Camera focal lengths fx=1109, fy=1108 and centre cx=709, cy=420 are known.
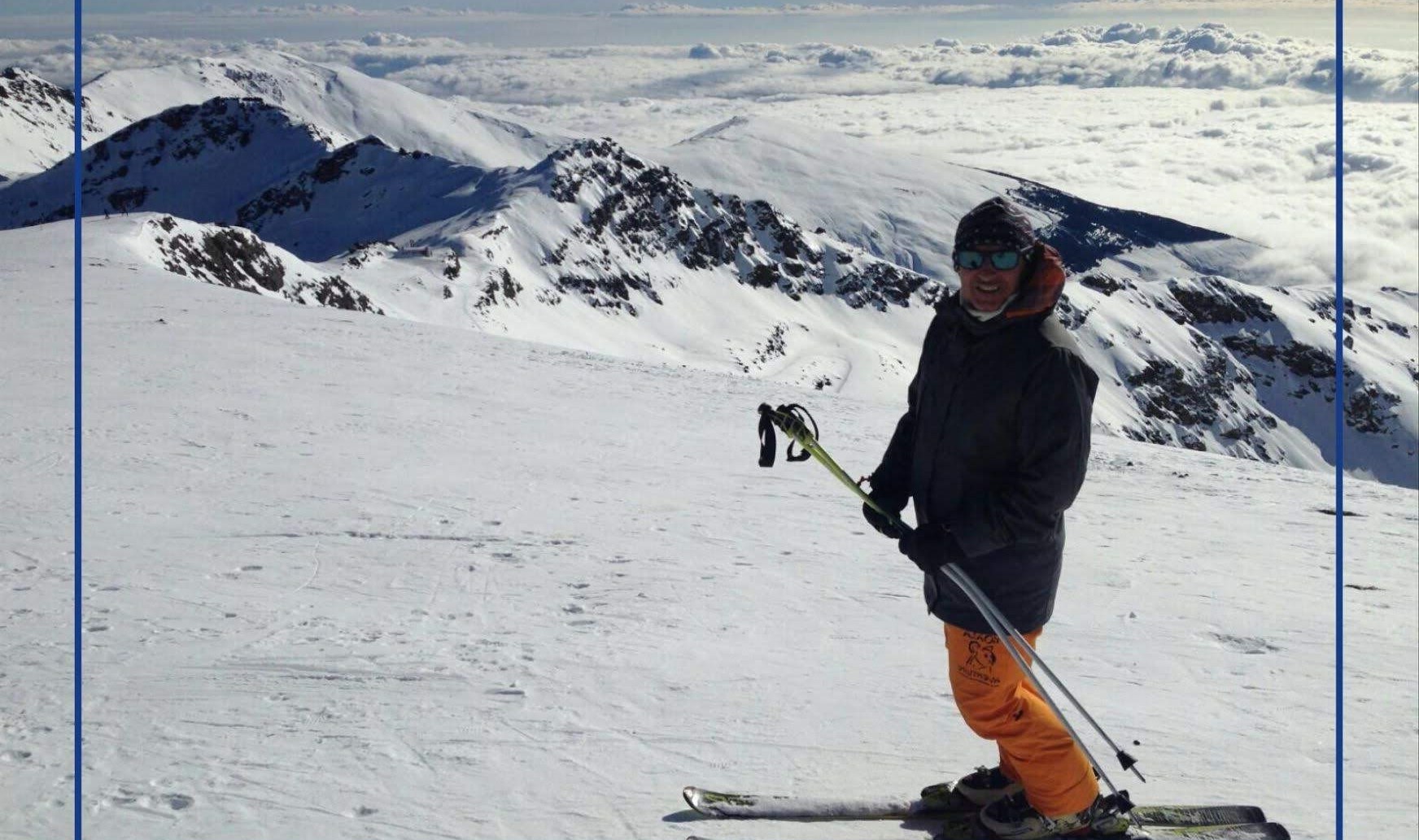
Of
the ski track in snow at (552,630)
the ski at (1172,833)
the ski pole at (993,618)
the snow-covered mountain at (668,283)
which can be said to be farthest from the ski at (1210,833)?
the snow-covered mountain at (668,283)

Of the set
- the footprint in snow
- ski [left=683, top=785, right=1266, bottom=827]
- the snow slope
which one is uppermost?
the snow slope

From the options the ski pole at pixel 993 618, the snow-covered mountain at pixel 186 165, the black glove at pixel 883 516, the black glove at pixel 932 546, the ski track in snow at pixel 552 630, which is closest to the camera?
the black glove at pixel 932 546

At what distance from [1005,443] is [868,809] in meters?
1.76

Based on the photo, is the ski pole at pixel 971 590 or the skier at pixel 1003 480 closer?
the skier at pixel 1003 480

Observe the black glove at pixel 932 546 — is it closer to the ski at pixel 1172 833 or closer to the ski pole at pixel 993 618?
the ski pole at pixel 993 618

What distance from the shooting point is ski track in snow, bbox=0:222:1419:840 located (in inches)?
187

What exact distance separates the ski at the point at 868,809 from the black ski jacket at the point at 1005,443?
967 millimetres

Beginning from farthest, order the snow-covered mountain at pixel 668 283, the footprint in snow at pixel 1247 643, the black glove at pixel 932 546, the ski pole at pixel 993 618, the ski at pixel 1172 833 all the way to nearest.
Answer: the snow-covered mountain at pixel 668 283 → the footprint in snow at pixel 1247 643 → the ski at pixel 1172 833 → the ski pole at pixel 993 618 → the black glove at pixel 932 546

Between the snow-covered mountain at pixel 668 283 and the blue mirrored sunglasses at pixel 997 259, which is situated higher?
the snow-covered mountain at pixel 668 283

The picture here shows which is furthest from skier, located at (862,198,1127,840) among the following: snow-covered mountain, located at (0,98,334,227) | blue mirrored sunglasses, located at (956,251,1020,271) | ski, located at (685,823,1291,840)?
snow-covered mountain, located at (0,98,334,227)

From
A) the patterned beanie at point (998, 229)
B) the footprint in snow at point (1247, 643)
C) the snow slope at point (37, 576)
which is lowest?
the footprint in snow at point (1247, 643)

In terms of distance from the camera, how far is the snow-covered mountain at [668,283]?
90.2 m

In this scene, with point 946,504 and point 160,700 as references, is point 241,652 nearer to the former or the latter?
point 160,700

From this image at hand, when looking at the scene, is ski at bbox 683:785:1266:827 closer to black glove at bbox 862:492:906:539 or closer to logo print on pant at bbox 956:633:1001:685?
logo print on pant at bbox 956:633:1001:685
